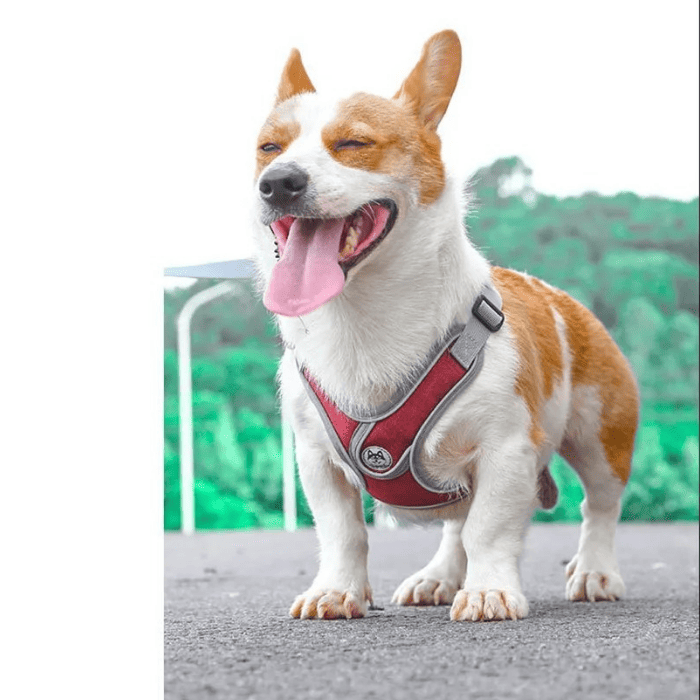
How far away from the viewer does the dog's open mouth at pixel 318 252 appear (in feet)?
7.09

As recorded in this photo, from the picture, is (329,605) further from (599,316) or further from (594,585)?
(599,316)

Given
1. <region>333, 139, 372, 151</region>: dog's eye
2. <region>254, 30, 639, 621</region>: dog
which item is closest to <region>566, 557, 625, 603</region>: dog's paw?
<region>254, 30, 639, 621</region>: dog

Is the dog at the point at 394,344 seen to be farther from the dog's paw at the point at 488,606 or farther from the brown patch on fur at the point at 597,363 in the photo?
the brown patch on fur at the point at 597,363

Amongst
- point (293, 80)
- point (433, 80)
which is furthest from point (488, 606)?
point (293, 80)

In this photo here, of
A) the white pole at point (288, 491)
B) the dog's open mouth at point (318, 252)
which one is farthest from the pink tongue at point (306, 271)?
the white pole at point (288, 491)

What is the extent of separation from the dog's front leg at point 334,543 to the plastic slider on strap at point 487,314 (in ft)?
Result: 1.58

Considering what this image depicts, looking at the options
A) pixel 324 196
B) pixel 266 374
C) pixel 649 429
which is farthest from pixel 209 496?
pixel 324 196

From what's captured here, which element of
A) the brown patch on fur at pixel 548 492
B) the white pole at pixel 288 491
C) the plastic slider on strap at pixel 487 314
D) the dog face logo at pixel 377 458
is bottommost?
the white pole at pixel 288 491

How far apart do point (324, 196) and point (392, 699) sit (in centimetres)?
106

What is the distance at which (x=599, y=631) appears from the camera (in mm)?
2094

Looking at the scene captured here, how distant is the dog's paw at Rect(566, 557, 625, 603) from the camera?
294 centimetres

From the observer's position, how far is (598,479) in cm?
307

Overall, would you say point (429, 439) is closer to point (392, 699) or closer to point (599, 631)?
point (599, 631)

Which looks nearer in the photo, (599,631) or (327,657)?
(327,657)
